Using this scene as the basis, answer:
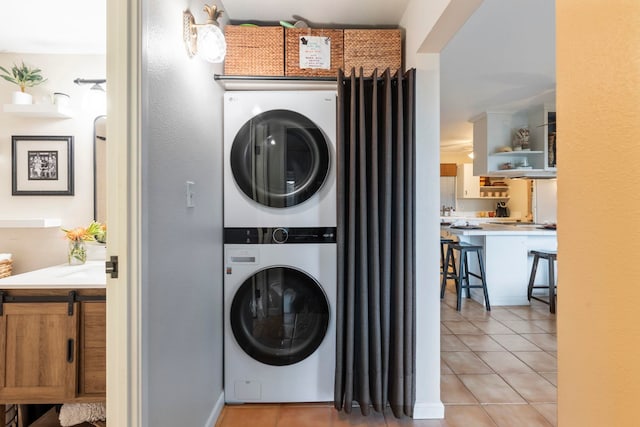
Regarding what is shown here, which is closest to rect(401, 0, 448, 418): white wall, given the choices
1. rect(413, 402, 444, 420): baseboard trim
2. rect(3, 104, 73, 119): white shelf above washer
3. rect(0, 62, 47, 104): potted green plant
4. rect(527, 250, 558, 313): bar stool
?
rect(413, 402, 444, 420): baseboard trim

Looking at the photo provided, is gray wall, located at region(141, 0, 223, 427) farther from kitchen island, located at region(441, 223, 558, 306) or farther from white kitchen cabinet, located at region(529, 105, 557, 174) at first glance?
white kitchen cabinet, located at region(529, 105, 557, 174)

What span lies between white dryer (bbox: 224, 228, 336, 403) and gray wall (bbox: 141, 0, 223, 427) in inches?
4.7

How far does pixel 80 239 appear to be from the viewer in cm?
193

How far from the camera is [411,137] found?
1.75 meters

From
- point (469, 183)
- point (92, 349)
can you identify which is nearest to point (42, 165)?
point (92, 349)

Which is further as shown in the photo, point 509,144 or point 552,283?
point 509,144

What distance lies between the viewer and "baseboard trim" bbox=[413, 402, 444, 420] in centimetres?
183

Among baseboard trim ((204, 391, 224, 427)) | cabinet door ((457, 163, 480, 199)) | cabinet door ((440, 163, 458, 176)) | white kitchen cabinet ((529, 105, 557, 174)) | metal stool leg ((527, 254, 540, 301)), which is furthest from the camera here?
cabinet door ((440, 163, 458, 176))

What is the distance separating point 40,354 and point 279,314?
112cm

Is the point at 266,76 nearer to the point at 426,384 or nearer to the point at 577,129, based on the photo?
the point at 577,129

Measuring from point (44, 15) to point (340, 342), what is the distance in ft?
8.03

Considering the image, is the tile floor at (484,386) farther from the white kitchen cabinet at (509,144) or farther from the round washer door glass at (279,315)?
the white kitchen cabinet at (509,144)

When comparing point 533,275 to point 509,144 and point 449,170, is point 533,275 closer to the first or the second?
point 509,144

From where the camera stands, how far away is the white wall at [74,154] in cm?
205
